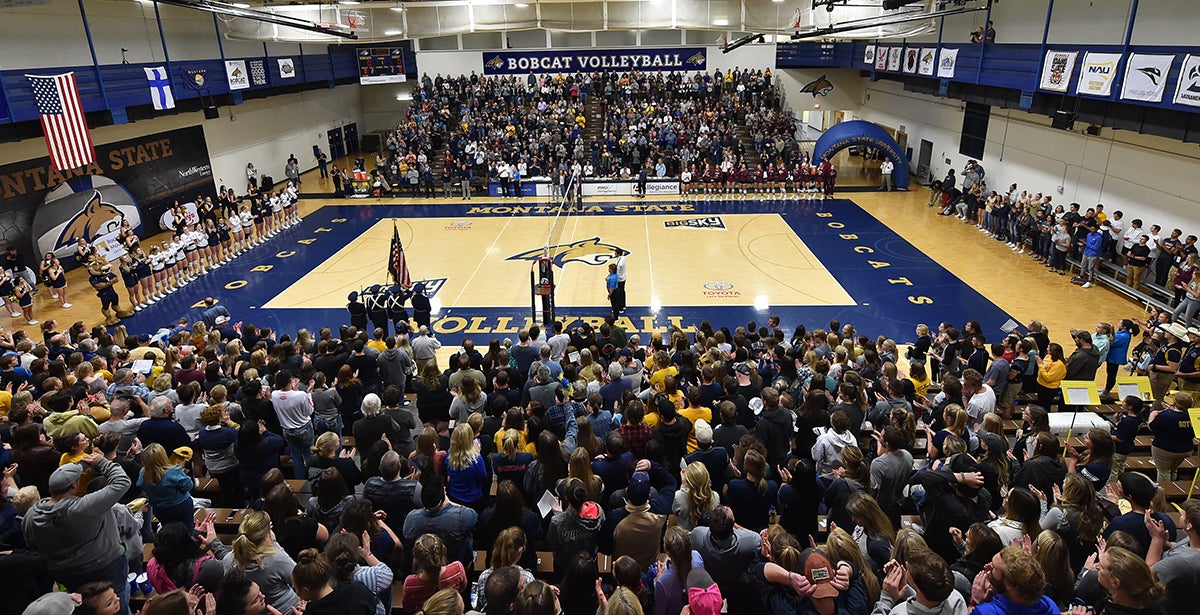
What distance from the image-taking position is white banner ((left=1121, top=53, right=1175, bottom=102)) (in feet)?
43.1

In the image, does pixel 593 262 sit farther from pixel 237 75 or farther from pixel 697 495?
pixel 237 75

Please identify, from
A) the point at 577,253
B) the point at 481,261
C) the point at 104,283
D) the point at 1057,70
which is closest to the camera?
the point at 104,283

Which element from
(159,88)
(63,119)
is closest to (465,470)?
(63,119)

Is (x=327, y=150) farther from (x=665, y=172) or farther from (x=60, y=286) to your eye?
(x=60, y=286)

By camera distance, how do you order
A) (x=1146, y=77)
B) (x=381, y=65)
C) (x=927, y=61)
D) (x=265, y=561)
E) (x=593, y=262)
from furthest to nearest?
(x=381, y=65), (x=927, y=61), (x=593, y=262), (x=1146, y=77), (x=265, y=561)

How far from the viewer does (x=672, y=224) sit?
22656 millimetres

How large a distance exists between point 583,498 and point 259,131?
29.6 meters

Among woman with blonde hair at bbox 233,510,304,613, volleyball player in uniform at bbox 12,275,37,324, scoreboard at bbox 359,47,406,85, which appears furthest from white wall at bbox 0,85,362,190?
woman with blonde hair at bbox 233,510,304,613

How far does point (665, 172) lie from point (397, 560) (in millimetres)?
24627

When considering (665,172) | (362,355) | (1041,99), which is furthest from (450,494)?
(665,172)

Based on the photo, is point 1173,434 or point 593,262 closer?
point 1173,434

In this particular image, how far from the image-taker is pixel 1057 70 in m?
16.2

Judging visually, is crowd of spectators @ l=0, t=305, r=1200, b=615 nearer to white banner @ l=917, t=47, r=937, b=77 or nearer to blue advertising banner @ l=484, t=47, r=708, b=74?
white banner @ l=917, t=47, r=937, b=77

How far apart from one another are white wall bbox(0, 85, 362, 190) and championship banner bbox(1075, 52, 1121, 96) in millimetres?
26138
